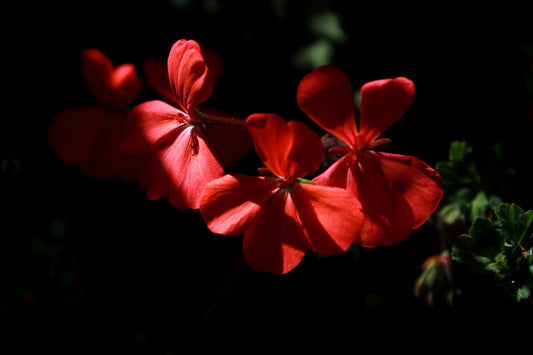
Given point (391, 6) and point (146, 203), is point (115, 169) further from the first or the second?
point (391, 6)

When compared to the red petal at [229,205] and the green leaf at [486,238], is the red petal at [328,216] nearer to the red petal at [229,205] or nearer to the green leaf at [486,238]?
the red petal at [229,205]

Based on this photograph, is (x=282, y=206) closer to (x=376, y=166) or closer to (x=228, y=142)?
(x=376, y=166)

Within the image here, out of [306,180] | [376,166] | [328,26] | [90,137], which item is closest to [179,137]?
[306,180]

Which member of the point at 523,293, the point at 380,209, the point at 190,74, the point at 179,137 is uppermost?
the point at 190,74

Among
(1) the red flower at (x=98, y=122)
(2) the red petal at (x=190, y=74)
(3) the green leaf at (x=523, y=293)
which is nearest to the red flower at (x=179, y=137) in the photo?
(2) the red petal at (x=190, y=74)

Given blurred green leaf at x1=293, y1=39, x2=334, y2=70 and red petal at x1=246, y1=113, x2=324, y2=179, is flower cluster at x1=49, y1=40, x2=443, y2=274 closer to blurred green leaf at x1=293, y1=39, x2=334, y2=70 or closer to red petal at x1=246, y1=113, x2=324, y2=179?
red petal at x1=246, y1=113, x2=324, y2=179

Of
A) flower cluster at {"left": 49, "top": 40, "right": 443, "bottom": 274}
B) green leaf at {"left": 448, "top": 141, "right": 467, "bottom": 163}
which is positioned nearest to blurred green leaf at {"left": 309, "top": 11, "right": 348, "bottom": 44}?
green leaf at {"left": 448, "top": 141, "right": 467, "bottom": 163}
